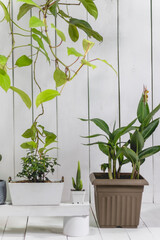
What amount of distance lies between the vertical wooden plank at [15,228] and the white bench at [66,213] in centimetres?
8

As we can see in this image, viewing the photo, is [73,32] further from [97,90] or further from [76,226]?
[76,226]

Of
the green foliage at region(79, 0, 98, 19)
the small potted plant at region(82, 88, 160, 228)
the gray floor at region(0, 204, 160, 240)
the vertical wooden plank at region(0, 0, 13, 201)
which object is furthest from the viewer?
the vertical wooden plank at region(0, 0, 13, 201)

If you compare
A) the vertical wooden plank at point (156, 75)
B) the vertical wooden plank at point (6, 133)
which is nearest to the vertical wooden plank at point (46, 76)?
the vertical wooden plank at point (6, 133)

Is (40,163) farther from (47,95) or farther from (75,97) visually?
(75,97)

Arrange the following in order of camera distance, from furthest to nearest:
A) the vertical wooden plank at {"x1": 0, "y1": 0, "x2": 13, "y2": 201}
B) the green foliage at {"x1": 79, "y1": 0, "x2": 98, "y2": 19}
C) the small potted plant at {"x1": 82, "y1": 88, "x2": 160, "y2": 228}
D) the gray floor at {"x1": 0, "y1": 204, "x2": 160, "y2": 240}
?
the vertical wooden plank at {"x1": 0, "y1": 0, "x2": 13, "y2": 201}, the green foliage at {"x1": 79, "y1": 0, "x2": 98, "y2": 19}, the small potted plant at {"x1": 82, "y1": 88, "x2": 160, "y2": 228}, the gray floor at {"x1": 0, "y1": 204, "x2": 160, "y2": 240}

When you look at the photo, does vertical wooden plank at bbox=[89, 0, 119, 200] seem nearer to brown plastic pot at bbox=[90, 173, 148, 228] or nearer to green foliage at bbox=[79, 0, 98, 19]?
green foliage at bbox=[79, 0, 98, 19]

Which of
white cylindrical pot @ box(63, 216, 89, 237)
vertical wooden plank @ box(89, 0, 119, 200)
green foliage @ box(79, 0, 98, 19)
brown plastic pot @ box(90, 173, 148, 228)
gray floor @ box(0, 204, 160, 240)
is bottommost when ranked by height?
gray floor @ box(0, 204, 160, 240)

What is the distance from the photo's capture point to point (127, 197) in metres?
1.75

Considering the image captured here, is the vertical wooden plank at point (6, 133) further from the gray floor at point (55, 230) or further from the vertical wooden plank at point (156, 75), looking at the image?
the vertical wooden plank at point (156, 75)

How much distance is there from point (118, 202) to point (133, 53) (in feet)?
2.77

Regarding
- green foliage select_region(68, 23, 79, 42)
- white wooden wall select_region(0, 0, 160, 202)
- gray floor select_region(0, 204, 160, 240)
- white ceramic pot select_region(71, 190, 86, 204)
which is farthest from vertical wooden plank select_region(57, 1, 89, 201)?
white ceramic pot select_region(71, 190, 86, 204)

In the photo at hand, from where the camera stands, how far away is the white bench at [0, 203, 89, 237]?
1.67 meters

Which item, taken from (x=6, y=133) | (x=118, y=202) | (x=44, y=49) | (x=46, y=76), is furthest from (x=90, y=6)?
(x=118, y=202)

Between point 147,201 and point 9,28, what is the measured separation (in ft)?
3.92
